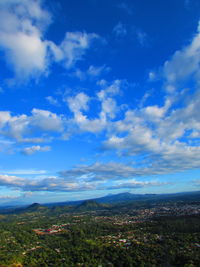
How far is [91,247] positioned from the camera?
3541 inches

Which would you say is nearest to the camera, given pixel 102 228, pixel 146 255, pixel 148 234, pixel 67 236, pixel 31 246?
pixel 146 255

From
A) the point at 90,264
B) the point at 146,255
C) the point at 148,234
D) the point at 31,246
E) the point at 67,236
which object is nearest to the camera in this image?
the point at 90,264

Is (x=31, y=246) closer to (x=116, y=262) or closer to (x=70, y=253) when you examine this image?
(x=70, y=253)

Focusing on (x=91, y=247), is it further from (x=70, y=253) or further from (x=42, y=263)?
(x=42, y=263)

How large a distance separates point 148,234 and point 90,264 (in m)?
52.1

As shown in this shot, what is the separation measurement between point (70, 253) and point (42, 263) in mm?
14168

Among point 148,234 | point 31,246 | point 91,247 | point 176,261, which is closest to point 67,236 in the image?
point 31,246

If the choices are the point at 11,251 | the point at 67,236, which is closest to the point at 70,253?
the point at 11,251

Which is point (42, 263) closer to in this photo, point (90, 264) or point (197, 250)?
point (90, 264)

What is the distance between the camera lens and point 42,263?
72.1 m

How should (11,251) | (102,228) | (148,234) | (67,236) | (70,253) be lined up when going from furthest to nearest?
(102,228) → (67,236) → (148,234) → (11,251) → (70,253)

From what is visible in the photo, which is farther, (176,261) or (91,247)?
(91,247)

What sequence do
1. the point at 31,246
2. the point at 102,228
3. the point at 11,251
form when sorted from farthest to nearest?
the point at 102,228, the point at 31,246, the point at 11,251

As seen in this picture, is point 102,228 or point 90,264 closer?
point 90,264
